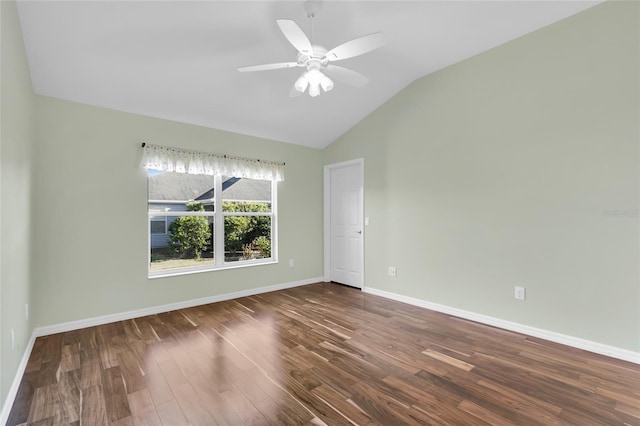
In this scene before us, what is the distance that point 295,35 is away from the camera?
2014 millimetres

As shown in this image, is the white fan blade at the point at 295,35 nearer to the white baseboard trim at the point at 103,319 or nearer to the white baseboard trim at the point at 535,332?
the white baseboard trim at the point at 103,319

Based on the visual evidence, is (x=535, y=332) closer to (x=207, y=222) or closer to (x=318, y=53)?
(x=318, y=53)

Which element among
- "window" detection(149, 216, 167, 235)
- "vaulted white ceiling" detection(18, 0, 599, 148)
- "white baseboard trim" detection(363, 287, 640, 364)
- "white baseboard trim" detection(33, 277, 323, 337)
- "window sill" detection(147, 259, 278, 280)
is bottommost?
"white baseboard trim" detection(363, 287, 640, 364)

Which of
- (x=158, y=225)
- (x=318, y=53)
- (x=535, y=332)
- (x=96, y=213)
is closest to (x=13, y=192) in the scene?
(x=96, y=213)

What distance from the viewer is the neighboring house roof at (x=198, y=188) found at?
12.3 feet

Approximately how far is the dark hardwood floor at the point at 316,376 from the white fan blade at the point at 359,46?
7.74 feet

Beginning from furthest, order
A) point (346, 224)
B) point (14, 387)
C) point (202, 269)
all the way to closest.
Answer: point (346, 224)
point (202, 269)
point (14, 387)

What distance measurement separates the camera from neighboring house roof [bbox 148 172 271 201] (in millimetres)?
3742

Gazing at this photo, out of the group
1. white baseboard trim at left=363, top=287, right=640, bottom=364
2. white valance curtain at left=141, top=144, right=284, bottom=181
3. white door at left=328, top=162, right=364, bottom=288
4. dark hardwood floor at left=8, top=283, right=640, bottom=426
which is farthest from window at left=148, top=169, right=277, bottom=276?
white baseboard trim at left=363, top=287, right=640, bottom=364

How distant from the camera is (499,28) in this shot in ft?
9.54

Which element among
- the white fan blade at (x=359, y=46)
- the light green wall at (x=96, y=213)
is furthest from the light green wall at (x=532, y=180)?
the light green wall at (x=96, y=213)

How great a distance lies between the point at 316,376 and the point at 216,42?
9.64 feet

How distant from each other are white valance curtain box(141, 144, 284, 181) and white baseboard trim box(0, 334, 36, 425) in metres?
2.01

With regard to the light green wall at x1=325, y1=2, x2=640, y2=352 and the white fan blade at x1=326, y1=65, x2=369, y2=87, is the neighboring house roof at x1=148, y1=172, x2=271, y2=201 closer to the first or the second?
the light green wall at x1=325, y1=2, x2=640, y2=352
